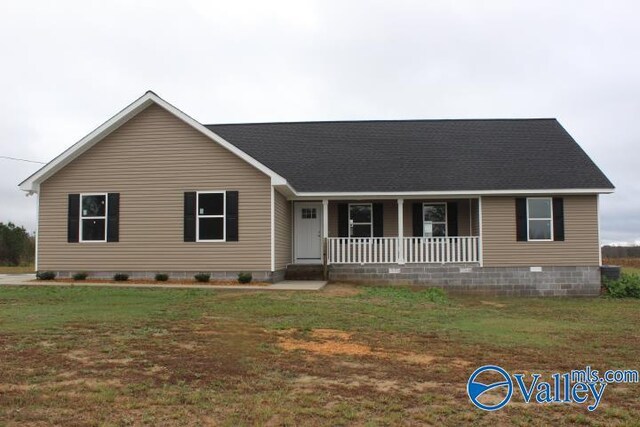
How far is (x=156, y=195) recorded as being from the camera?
681 inches

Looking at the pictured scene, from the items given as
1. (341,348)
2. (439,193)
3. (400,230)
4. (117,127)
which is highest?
(117,127)

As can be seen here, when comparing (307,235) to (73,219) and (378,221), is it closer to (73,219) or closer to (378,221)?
(378,221)

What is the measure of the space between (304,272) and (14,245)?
75.0ft

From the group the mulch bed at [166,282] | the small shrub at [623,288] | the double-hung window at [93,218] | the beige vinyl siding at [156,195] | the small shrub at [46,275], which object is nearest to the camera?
the mulch bed at [166,282]

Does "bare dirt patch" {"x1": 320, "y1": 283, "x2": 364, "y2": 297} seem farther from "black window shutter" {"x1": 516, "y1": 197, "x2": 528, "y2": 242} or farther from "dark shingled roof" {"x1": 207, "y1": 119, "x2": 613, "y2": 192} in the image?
"black window shutter" {"x1": 516, "y1": 197, "x2": 528, "y2": 242}

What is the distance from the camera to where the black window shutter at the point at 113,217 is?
17.4 meters

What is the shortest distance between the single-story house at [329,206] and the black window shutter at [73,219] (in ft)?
0.10

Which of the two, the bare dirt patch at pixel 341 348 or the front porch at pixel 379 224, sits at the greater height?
the front porch at pixel 379 224

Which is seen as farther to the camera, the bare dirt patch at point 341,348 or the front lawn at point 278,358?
the bare dirt patch at point 341,348

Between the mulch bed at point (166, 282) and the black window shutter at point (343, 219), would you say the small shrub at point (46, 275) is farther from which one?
the black window shutter at point (343, 219)

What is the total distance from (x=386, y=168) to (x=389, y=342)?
38.5ft

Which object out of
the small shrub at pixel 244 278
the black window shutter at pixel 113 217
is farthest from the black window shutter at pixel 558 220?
the black window shutter at pixel 113 217

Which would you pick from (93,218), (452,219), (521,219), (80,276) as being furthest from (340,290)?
(93,218)

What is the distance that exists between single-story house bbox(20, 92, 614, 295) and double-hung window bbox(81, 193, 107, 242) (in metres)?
0.03
